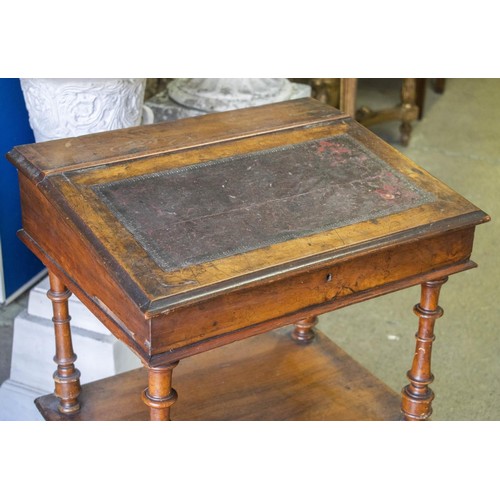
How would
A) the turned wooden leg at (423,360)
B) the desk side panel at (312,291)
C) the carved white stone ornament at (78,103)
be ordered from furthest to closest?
the carved white stone ornament at (78,103) < the turned wooden leg at (423,360) < the desk side panel at (312,291)

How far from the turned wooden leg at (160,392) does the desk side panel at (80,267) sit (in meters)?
0.07

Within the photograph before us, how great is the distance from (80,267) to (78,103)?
103 cm

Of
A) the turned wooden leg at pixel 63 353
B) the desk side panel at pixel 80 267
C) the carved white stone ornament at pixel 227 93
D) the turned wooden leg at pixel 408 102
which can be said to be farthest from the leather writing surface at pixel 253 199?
the turned wooden leg at pixel 408 102

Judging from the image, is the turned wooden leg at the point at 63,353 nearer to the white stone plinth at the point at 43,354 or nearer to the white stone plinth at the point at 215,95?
the white stone plinth at the point at 43,354

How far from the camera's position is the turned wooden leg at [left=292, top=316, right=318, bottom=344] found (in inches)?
130

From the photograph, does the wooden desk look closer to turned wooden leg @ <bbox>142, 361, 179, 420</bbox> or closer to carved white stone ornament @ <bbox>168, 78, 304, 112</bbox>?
turned wooden leg @ <bbox>142, 361, 179, 420</bbox>

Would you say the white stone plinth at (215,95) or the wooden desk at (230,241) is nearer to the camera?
the wooden desk at (230,241)

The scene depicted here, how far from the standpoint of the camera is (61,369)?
294 cm

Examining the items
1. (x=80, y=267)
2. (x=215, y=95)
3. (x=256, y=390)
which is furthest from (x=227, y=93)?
(x=80, y=267)

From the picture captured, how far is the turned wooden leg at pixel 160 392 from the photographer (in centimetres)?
222

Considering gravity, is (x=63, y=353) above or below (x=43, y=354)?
above

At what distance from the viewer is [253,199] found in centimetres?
248

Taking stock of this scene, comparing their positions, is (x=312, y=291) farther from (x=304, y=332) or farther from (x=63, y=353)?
(x=304, y=332)

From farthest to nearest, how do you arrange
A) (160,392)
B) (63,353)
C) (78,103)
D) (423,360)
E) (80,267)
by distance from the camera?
(78,103), (63,353), (423,360), (80,267), (160,392)
